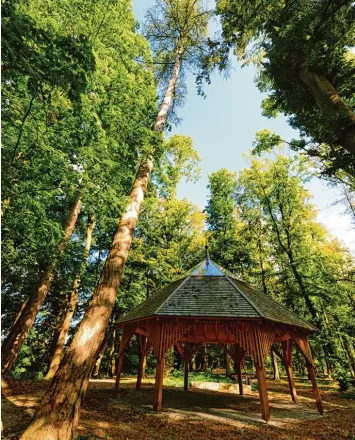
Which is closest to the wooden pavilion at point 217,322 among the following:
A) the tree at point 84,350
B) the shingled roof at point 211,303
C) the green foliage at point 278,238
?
the shingled roof at point 211,303

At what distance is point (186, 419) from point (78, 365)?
4.52m

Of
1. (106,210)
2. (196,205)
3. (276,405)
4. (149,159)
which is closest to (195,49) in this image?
(149,159)

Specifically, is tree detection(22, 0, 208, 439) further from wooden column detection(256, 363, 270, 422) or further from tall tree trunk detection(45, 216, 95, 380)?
tall tree trunk detection(45, 216, 95, 380)

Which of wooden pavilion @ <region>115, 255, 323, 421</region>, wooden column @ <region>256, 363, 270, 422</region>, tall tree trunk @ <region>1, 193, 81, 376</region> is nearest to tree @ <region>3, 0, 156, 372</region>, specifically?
tall tree trunk @ <region>1, 193, 81, 376</region>

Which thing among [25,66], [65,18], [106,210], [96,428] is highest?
[65,18]

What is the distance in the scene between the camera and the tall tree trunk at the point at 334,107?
682 centimetres

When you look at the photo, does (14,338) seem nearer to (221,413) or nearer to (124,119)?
(221,413)

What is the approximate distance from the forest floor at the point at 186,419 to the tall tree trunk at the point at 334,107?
7.32 metres

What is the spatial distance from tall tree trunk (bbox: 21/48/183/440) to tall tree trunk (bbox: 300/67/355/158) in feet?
19.9

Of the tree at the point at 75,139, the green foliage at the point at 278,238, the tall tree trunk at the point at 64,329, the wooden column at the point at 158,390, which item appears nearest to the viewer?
the tree at the point at 75,139

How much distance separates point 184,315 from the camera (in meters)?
8.37

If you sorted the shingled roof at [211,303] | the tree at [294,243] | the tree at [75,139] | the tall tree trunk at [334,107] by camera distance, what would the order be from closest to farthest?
the tree at [75,139], the tall tree trunk at [334,107], the shingled roof at [211,303], the tree at [294,243]

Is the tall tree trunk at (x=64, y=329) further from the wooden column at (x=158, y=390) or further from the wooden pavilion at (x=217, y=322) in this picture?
the wooden column at (x=158, y=390)

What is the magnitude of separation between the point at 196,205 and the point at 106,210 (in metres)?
15.6
